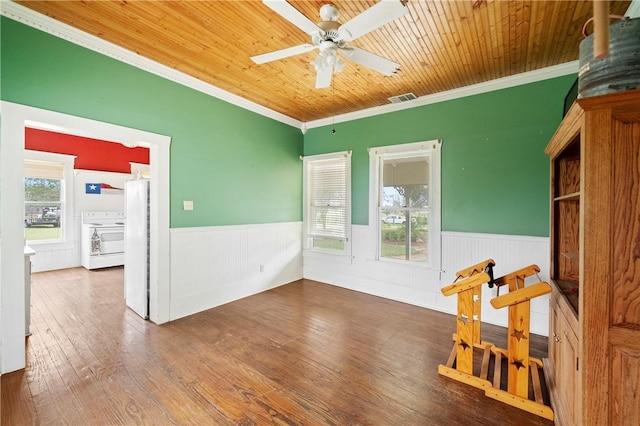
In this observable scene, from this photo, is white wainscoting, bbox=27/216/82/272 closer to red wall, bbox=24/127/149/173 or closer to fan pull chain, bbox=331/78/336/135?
red wall, bbox=24/127/149/173

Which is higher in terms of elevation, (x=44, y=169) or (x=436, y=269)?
(x=44, y=169)

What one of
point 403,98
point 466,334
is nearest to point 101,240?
point 403,98

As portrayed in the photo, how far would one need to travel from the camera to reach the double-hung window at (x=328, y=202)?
468 cm

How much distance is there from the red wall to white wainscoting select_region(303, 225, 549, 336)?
5082 mm

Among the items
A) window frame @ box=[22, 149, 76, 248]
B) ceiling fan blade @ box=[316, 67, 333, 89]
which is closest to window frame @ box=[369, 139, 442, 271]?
ceiling fan blade @ box=[316, 67, 333, 89]

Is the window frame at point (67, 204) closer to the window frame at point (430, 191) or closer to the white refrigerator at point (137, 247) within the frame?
the white refrigerator at point (137, 247)

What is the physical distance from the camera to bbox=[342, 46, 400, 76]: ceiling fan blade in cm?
213

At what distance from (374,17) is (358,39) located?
0.89 metres

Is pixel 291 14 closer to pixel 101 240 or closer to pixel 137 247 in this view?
pixel 137 247

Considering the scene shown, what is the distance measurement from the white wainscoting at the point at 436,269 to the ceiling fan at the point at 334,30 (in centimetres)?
247

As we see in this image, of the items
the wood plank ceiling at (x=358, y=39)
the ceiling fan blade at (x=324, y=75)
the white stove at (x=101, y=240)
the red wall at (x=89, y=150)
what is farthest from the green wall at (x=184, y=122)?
the red wall at (x=89, y=150)

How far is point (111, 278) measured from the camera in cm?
503

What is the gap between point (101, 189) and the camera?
6.15 m

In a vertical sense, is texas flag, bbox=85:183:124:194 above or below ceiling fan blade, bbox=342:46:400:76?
below
